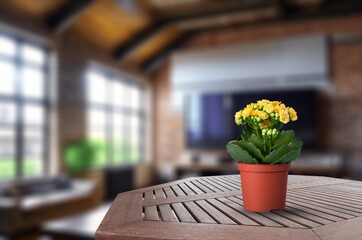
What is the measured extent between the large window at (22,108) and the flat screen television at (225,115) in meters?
3.11

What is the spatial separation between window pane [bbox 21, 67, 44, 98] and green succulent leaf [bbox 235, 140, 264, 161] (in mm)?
5093

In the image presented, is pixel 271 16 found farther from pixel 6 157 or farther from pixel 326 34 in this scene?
pixel 6 157

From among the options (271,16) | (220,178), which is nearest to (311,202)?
(220,178)

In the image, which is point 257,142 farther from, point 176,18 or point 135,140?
point 135,140

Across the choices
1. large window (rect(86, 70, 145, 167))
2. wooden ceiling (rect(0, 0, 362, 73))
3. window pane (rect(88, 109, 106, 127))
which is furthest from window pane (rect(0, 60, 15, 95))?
window pane (rect(88, 109, 106, 127))

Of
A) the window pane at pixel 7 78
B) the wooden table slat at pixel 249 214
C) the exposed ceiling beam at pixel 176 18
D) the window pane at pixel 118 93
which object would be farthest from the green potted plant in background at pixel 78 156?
the wooden table slat at pixel 249 214

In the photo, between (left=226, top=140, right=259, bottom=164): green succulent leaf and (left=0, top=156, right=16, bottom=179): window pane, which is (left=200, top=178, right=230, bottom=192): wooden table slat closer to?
(left=226, top=140, right=259, bottom=164): green succulent leaf

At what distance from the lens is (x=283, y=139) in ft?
4.37

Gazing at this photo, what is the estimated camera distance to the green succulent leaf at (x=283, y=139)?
1.33m

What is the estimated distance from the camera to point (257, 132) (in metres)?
1.34

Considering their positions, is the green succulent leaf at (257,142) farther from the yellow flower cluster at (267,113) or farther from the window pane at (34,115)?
the window pane at (34,115)

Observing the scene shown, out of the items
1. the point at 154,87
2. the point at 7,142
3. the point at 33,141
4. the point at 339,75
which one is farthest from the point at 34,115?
the point at 339,75

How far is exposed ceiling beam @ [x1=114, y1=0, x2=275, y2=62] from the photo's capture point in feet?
22.3

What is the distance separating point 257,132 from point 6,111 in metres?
4.87
